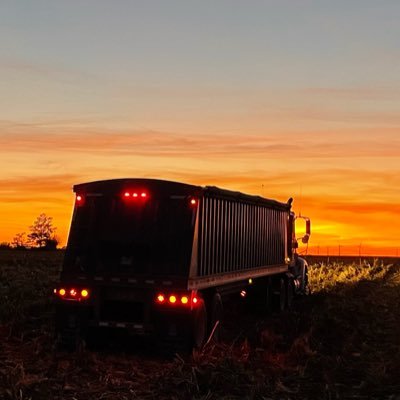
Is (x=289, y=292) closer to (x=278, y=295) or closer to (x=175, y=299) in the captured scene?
(x=278, y=295)

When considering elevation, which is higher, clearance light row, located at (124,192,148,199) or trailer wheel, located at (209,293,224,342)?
clearance light row, located at (124,192,148,199)

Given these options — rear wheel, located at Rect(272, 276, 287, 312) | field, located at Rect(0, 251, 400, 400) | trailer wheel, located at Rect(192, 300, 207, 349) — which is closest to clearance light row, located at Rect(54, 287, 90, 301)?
field, located at Rect(0, 251, 400, 400)

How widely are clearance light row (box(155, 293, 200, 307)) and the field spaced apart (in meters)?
0.95

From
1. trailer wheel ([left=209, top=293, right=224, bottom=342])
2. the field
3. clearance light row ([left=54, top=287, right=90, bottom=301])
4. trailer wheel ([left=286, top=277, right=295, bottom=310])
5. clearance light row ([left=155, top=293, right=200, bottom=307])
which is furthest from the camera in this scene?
trailer wheel ([left=286, top=277, right=295, bottom=310])

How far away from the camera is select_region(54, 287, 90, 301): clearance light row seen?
1355cm

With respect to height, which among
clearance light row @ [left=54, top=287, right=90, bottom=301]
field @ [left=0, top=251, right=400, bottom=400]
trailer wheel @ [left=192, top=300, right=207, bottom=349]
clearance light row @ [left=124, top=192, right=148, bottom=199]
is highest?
clearance light row @ [left=124, top=192, right=148, bottom=199]

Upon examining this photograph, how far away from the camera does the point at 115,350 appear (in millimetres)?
13805

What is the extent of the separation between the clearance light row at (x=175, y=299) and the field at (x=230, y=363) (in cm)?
95

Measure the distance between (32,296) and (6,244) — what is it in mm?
57109

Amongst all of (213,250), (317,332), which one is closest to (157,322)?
(213,250)

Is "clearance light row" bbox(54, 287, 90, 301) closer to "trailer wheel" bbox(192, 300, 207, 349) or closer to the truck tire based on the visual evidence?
"trailer wheel" bbox(192, 300, 207, 349)

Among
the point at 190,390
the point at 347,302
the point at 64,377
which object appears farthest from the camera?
the point at 347,302

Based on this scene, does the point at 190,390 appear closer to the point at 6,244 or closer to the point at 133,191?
Answer: the point at 133,191

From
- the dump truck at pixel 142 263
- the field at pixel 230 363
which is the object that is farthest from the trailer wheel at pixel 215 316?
the field at pixel 230 363
